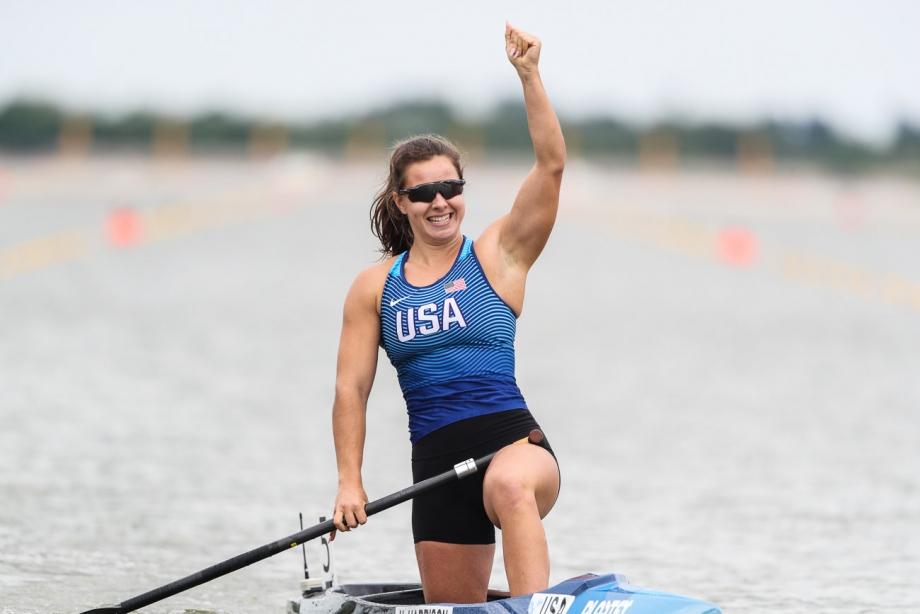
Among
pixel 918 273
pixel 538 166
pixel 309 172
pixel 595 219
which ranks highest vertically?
pixel 309 172

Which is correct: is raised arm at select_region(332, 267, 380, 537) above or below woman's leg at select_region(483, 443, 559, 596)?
above

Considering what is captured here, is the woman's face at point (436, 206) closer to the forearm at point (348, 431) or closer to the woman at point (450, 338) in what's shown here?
the woman at point (450, 338)

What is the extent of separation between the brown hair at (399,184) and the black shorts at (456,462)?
2.44 feet

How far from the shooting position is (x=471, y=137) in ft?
293

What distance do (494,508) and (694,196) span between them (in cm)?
5560

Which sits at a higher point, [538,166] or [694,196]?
[694,196]

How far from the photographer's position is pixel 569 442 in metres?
13.5

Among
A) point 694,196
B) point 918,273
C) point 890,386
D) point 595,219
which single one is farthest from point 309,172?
point 890,386

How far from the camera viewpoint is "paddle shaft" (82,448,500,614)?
6.15 m

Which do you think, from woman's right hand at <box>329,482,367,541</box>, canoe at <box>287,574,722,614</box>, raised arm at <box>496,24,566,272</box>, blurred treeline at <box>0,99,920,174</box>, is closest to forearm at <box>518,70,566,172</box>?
raised arm at <box>496,24,566,272</box>

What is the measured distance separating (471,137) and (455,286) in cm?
8341

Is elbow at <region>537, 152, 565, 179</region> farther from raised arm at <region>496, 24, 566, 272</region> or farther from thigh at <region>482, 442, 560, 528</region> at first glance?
thigh at <region>482, 442, 560, 528</region>

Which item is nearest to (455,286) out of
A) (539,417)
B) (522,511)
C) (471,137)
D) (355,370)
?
(355,370)

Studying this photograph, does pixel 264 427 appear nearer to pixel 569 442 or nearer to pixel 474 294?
pixel 569 442
